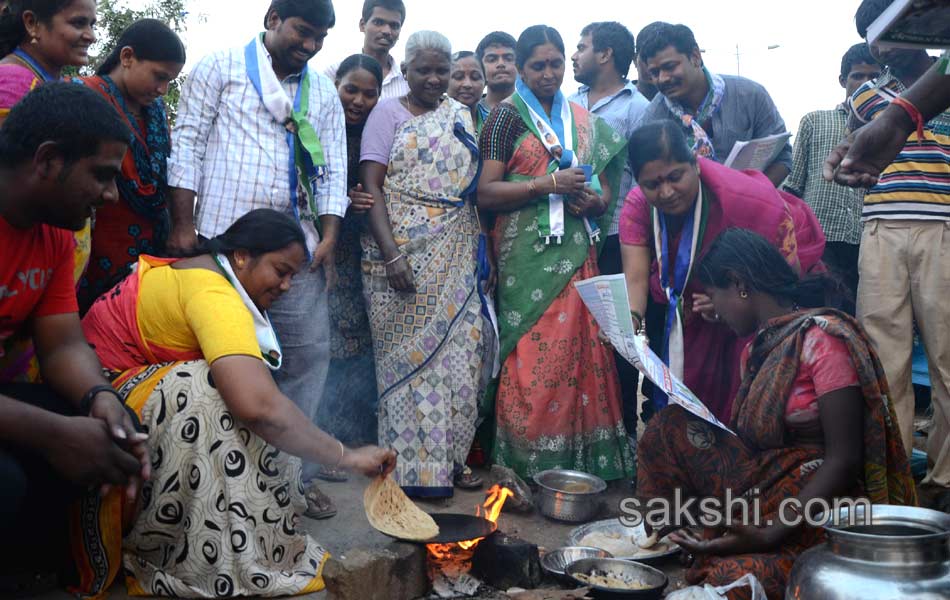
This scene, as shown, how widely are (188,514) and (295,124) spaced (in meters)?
2.03

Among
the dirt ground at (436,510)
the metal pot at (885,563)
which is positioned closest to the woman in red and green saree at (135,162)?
the dirt ground at (436,510)

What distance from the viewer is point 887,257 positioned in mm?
4344

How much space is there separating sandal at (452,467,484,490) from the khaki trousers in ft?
7.39

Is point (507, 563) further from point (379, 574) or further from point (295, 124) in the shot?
point (295, 124)

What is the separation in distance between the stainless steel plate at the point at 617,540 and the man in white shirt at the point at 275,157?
1502mm

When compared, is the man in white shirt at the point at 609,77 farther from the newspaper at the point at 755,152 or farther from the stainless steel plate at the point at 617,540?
the stainless steel plate at the point at 617,540

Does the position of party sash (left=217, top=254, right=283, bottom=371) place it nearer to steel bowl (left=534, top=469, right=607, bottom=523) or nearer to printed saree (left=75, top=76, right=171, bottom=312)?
printed saree (left=75, top=76, right=171, bottom=312)

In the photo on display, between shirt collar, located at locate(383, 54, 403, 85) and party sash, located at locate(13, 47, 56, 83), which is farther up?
shirt collar, located at locate(383, 54, 403, 85)

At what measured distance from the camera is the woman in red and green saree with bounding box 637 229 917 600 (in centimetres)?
284

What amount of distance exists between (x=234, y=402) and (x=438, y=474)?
1.77 metres

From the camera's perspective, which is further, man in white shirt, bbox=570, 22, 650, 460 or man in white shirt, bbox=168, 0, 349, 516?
man in white shirt, bbox=570, 22, 650, 460

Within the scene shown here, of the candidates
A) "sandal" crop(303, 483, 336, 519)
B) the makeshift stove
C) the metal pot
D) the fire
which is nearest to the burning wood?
the makeshift stove

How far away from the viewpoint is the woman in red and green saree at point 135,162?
145 inches

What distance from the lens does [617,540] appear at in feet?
12.1
